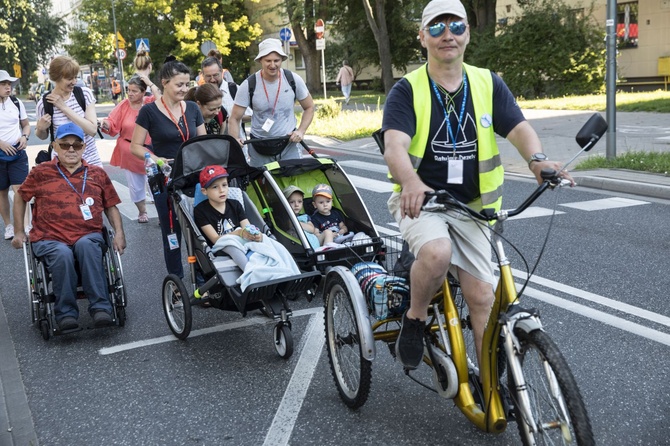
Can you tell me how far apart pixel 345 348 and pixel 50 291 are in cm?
272

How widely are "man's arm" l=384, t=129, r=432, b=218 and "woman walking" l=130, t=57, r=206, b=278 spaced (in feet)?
11.2

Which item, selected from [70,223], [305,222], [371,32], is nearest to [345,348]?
[305,222]

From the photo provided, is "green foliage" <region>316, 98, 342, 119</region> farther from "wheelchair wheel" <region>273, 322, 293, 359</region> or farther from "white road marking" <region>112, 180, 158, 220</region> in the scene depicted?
"wheelchair wheel" <region>273, 322, 293, 359</region>

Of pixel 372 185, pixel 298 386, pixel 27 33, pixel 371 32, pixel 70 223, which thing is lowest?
pixel 298 386

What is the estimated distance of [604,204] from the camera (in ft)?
32.9

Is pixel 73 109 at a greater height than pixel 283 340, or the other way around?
pixel 73 109

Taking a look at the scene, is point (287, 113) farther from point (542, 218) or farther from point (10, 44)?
point (10, 44)

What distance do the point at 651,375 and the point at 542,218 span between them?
4.93 meters

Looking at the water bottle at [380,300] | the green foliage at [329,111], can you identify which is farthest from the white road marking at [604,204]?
the green foliage at [329,111]

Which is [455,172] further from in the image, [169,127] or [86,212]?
[169,127]

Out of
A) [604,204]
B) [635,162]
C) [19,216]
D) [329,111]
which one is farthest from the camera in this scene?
[329,111]

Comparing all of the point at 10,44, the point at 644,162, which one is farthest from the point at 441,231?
the point at 10,44

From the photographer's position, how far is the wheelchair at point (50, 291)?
5594mm

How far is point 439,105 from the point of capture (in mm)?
3527
